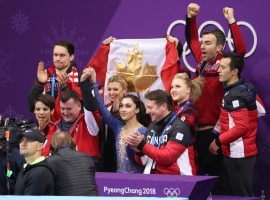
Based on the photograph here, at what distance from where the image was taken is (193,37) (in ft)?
25.3

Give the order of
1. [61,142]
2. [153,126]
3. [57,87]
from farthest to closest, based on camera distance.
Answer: [57,87] → [153,126] → [61,142]

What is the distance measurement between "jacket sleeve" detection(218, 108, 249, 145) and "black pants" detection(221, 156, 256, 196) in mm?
274

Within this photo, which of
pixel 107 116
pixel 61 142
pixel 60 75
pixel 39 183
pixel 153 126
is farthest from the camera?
pixel 60 75

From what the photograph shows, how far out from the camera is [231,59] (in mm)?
7031

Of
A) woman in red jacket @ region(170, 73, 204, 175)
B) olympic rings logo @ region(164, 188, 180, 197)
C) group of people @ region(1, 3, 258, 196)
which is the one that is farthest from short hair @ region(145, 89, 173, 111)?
olympic rings logo @ region(164, 188, 180, 197)

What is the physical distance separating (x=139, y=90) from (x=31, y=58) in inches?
84.5

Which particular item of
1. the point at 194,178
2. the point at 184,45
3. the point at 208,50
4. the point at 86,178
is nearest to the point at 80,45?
the point at 184,45

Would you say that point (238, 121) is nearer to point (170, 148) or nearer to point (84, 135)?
point (170, 148)

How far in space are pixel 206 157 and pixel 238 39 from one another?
1.17 meters

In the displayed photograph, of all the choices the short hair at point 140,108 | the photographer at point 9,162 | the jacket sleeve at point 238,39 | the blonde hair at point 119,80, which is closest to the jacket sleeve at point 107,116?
the short hair at point 140,108

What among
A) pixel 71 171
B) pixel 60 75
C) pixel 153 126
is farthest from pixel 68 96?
pixel 71 171

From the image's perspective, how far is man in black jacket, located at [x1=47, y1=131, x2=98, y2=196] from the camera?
6098mm

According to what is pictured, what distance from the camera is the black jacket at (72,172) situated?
240 inches

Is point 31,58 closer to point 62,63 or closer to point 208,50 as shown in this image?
point 62,63
